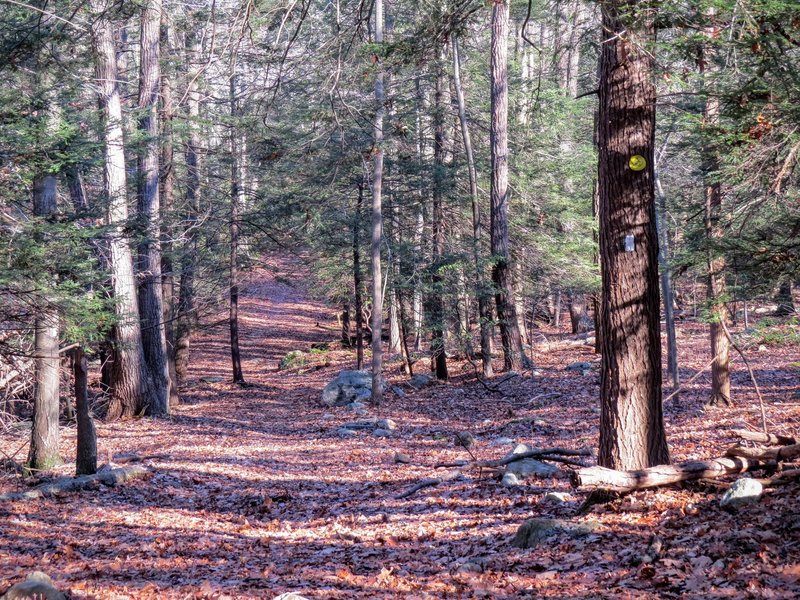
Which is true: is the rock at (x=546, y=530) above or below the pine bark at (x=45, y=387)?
below

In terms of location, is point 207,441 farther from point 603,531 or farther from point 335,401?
point 603,531

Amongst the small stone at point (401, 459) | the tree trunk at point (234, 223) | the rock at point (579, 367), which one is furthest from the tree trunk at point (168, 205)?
the rock at point (579, 367)

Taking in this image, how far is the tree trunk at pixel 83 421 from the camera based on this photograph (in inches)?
365

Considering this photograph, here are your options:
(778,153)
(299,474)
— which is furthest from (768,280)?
(299,474)

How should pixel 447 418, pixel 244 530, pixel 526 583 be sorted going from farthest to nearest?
pixel 447 418
pixel 244 530
pixel 526 583

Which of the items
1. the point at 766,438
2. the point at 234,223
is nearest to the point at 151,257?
the point at 234,223

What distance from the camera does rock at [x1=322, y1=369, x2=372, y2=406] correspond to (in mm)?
18422

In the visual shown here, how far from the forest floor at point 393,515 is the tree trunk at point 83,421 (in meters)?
0.56

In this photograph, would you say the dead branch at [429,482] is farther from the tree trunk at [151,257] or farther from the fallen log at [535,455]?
the tree trunk at [151,257]

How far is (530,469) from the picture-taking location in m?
8.90

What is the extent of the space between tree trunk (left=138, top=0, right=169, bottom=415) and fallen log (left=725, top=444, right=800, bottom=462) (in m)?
12.1

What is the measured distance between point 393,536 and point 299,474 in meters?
4.05

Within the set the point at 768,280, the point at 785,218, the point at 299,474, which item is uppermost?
the point at 785,218

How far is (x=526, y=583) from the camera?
5031mm
